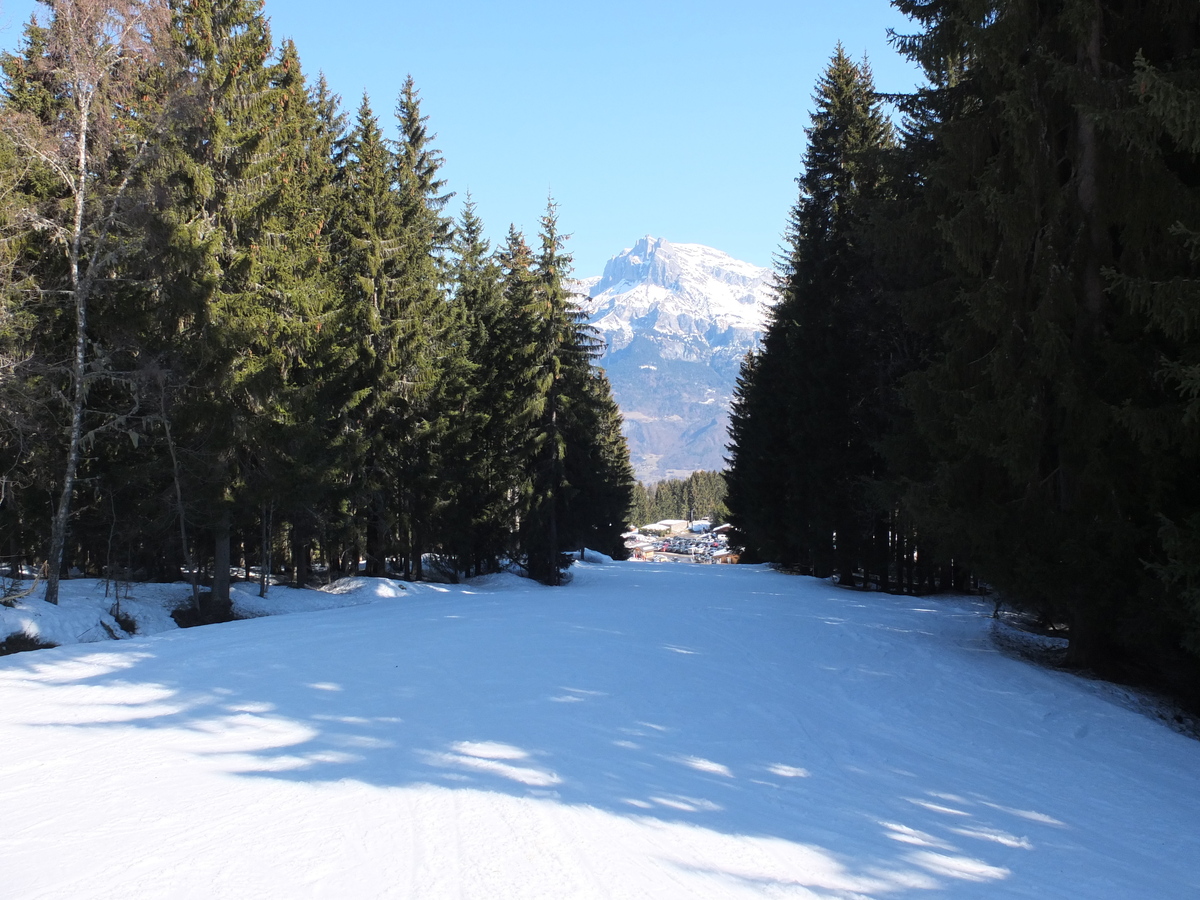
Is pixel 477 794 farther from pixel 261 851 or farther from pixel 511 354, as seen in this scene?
pixel 511 354

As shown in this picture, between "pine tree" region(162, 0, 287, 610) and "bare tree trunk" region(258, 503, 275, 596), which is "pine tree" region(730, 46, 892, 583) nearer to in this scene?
"pine tree" region(162, 0, 287, 610)

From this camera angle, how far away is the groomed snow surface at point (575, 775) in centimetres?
427

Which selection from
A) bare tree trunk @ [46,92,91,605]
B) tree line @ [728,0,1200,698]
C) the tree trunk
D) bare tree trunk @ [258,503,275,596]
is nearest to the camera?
tree line @ [728,0,1200,698]

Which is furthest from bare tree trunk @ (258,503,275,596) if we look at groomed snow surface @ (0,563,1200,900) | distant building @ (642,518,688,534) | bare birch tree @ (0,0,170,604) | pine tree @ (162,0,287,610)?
distant building @ (642,518,688,534)

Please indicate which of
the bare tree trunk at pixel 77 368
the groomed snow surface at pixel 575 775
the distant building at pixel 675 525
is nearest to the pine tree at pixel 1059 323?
the groomed snow surface at pixel 575 775

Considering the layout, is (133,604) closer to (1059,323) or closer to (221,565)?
(221,565)

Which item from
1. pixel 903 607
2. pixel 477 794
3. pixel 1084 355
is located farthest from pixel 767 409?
pixel 477 794

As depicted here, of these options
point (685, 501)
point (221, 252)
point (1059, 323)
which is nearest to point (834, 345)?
point (1059, 323)

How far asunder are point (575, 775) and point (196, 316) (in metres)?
14.3

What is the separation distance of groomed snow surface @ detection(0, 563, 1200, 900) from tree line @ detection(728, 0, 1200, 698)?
5.30ft

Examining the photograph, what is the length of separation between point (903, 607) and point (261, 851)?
51.5ft

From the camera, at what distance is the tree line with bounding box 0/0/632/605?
14.7m

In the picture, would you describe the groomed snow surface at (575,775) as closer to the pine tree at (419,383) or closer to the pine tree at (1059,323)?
the pine tree at (1059,323)

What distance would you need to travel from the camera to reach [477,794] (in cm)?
528
